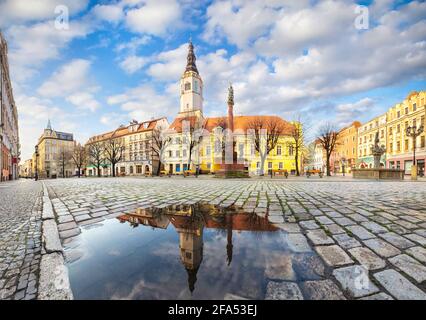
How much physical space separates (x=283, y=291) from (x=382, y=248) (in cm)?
182

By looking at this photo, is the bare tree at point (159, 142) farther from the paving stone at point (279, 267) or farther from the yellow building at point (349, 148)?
the yellow building at point (349, 148)

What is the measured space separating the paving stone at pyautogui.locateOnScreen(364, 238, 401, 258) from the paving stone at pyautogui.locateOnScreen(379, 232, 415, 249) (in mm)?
112

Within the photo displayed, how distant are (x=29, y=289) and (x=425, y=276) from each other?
3700 millimetres

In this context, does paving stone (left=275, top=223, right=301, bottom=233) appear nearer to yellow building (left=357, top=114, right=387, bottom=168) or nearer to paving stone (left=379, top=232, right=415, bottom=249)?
paving stone (left=379, top=232, right=415, bottom=249)

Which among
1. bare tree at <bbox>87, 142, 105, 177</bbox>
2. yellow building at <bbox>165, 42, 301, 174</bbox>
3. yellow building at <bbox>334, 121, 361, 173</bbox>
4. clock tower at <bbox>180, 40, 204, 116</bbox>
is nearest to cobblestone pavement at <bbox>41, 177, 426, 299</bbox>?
yellow building at <bbox>165, 42, 301, 174</bbox>

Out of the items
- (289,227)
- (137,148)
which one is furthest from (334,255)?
(137,148)

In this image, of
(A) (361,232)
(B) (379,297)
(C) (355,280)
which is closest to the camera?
(B) (379,297)

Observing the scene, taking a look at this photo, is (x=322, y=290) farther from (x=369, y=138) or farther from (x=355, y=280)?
(x=369, y=138)

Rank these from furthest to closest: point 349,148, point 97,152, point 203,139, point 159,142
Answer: point 349,148, point 97,152, point 203,139, point 159,142

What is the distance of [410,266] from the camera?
2.08 m

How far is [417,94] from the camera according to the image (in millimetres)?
32500
